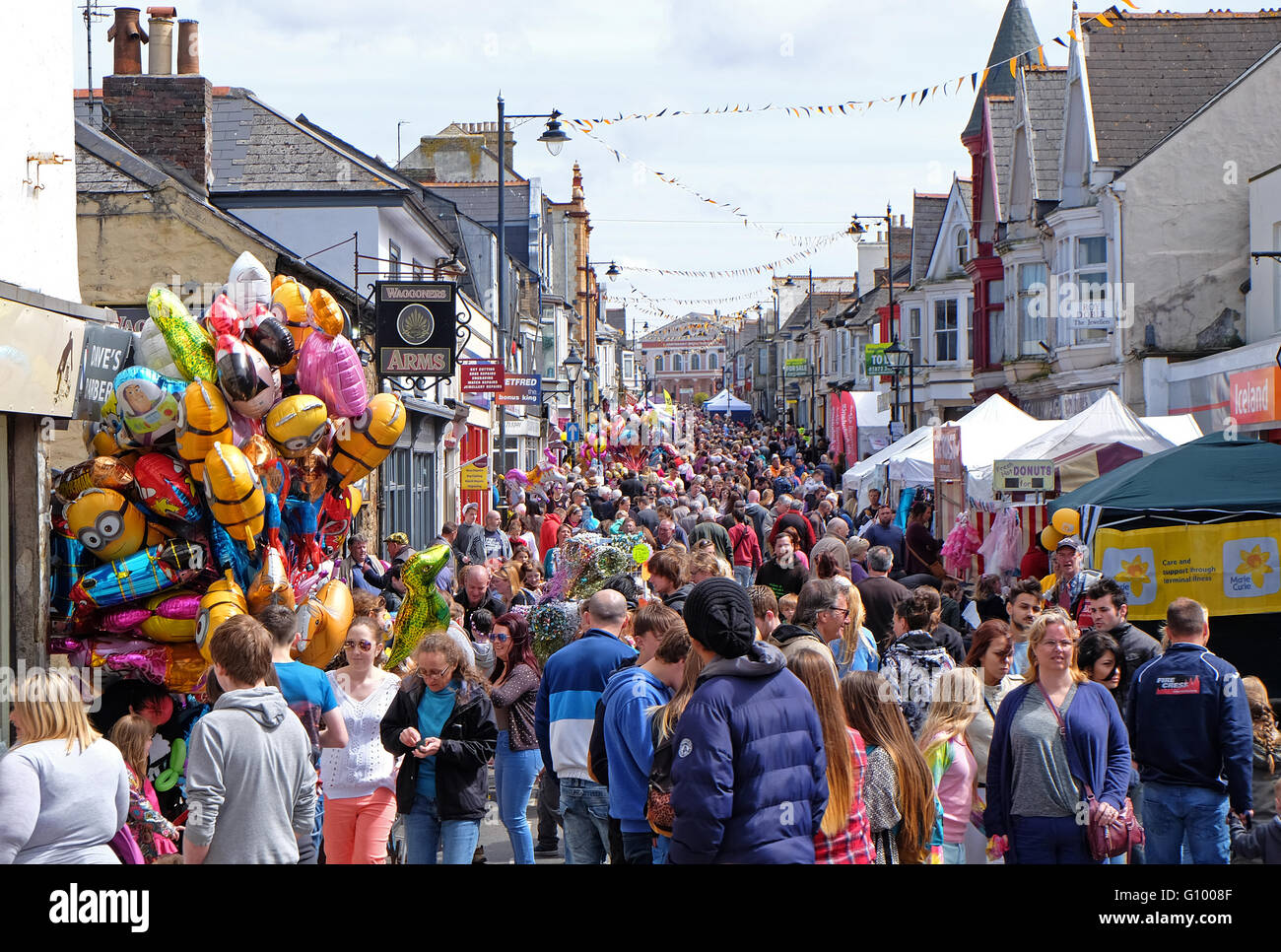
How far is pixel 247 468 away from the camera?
812 centimetres

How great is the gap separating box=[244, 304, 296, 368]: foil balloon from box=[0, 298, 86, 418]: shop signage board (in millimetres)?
1181

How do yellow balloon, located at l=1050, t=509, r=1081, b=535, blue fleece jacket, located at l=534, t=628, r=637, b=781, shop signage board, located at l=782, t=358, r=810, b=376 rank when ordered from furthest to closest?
1. shop signage board, located at l=782, t=358, r=810, b=376
2. yellow balloon, located at l=1050, t=509, r=1081, b=535
3. blue fleece jacket, located at l=534, t=628, r=637, b=781

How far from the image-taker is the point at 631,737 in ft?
17.6

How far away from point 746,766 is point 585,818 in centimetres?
236

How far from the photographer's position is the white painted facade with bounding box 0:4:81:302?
28.2ft

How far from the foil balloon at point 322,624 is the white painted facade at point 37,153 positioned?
8.97ft

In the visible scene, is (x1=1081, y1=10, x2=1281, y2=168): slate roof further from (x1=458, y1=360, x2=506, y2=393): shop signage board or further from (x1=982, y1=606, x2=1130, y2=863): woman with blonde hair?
(x1=982, y1=606, x2=1130, y2=863): woman with blonde hair

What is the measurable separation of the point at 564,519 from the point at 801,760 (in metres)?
15.7

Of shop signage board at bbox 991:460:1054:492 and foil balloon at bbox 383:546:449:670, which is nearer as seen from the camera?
foil balloon at bbox 383:546:449:670

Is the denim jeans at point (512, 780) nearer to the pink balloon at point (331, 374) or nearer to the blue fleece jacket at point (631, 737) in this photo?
the blue fleece jacket at point (631, 737)

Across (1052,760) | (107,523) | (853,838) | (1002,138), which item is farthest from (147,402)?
(1002,138)

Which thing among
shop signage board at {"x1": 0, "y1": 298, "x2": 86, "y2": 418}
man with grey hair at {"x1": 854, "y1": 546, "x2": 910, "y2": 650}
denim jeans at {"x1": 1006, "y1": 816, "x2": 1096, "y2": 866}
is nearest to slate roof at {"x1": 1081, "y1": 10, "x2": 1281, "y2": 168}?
man with grey hair at {"x1": 854, "y1": 546, "x2": 910, "y2": 650}

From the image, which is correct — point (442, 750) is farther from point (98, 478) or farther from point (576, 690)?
point (98, 478)

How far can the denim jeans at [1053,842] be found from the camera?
5680 millimetres
